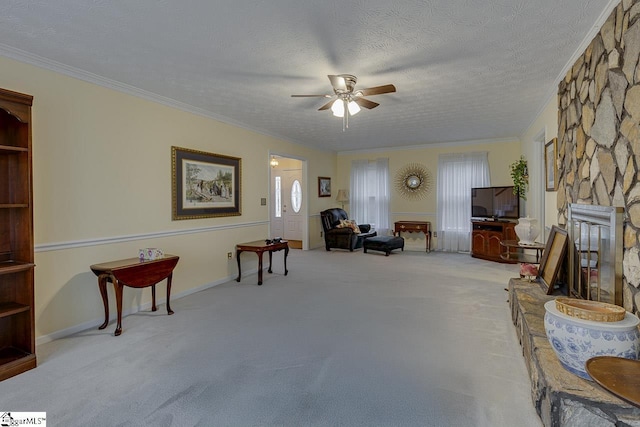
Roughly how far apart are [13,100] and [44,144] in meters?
0.64

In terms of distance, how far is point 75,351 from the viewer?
2.67 m

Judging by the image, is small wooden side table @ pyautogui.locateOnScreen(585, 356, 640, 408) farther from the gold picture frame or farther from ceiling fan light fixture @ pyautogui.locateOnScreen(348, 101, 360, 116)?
ceiling fan light fixture @ pyautogui.locateOnScreen(348, 101, 360, 116)

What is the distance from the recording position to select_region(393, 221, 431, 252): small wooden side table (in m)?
7.31

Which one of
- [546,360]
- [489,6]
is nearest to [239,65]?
[489,6]

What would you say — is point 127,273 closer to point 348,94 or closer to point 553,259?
point 348,94

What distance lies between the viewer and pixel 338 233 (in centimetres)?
736

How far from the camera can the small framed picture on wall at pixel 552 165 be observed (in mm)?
3537

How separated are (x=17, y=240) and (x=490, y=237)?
6.69 meters

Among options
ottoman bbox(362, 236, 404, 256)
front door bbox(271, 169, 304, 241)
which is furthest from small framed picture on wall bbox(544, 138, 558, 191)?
front door bbox(271, 169, 304, 241)

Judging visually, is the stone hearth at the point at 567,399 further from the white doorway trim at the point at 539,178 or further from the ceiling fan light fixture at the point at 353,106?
the white doorway trim at the point at 539,178

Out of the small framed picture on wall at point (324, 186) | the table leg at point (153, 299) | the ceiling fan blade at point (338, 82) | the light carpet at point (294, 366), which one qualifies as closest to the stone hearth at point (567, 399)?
the light carpet at point (294, 366)

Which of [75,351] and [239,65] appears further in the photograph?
[239,65]

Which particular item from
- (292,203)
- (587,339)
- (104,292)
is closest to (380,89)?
(587,339)

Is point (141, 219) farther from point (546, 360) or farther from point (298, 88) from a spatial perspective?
point (546, 360)
